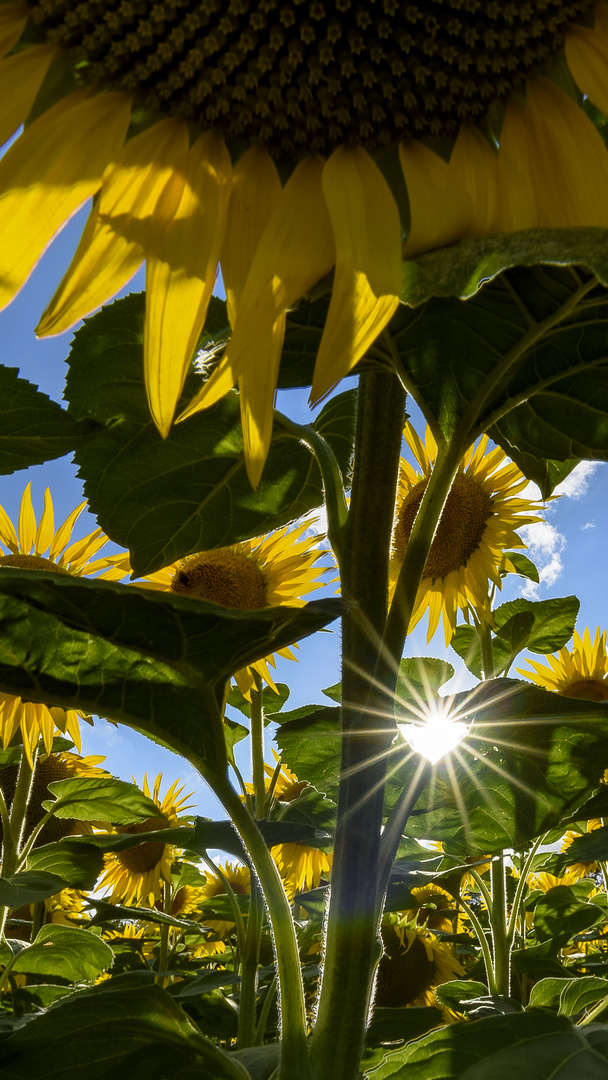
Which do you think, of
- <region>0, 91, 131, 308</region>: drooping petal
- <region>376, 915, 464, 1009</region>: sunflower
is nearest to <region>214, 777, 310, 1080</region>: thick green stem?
<region>0, 91, 131, 308</region>: drooping petal

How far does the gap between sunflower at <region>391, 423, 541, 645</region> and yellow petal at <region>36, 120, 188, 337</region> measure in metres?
1.46

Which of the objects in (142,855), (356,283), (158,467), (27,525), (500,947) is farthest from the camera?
(142,855)

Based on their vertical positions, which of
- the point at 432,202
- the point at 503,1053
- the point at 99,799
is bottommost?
the point at 503,1053

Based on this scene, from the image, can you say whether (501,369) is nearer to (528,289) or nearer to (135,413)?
(528,289)

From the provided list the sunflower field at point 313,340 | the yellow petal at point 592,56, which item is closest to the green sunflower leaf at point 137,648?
the sunflower field at point 313,340

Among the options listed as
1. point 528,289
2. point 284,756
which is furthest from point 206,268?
point 284,756

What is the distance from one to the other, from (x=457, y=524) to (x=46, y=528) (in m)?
1.16

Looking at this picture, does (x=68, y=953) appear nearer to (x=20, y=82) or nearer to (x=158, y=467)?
(x=158, y=467)

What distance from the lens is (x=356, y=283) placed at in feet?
2.08

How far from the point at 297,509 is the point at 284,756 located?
65 cm

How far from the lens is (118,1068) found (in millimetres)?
715

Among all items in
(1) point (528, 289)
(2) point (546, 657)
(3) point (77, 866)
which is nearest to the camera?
(1) point (528, 289)

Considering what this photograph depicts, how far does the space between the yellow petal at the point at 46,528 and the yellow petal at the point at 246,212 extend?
6.35 ft

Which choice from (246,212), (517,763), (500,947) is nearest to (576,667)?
(500,947)
